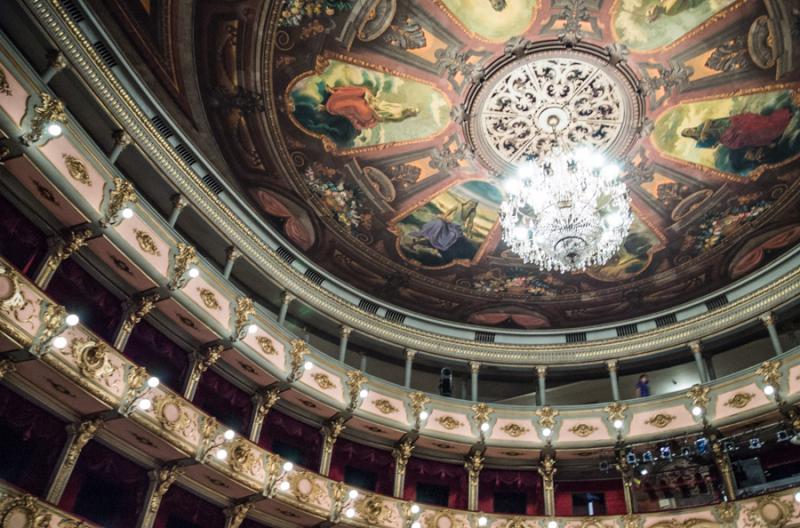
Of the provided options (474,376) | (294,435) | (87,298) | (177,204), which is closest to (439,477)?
(474,376)

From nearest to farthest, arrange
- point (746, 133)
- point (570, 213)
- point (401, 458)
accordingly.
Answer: point (570, 213) → point (746, 133) → point (401, 458)

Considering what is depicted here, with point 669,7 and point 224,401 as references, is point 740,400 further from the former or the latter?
point 224,401

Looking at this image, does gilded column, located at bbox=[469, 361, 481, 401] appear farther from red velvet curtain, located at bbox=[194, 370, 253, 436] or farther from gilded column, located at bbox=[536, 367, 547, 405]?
red velvet curtain, located at bbox=[194, 370, 253, 436]

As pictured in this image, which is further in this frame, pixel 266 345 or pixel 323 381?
pixel 323 381

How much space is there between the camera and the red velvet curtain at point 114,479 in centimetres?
1177

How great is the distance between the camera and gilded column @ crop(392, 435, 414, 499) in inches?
660

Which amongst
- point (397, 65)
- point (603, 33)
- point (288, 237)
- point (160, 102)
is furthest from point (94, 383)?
point (603, 33)

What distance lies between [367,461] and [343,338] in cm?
340

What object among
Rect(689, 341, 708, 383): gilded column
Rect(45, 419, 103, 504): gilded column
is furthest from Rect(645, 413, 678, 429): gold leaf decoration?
Rect(45, 419, 103, 504): gilded column

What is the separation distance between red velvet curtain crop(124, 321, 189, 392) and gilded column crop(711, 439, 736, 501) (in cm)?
1246

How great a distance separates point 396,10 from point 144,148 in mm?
6122

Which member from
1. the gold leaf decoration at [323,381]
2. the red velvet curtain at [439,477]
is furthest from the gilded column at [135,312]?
the red velvet curtain at [439,477]

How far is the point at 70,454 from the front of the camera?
11.3m

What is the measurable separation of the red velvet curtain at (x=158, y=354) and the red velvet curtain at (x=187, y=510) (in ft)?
7.14
